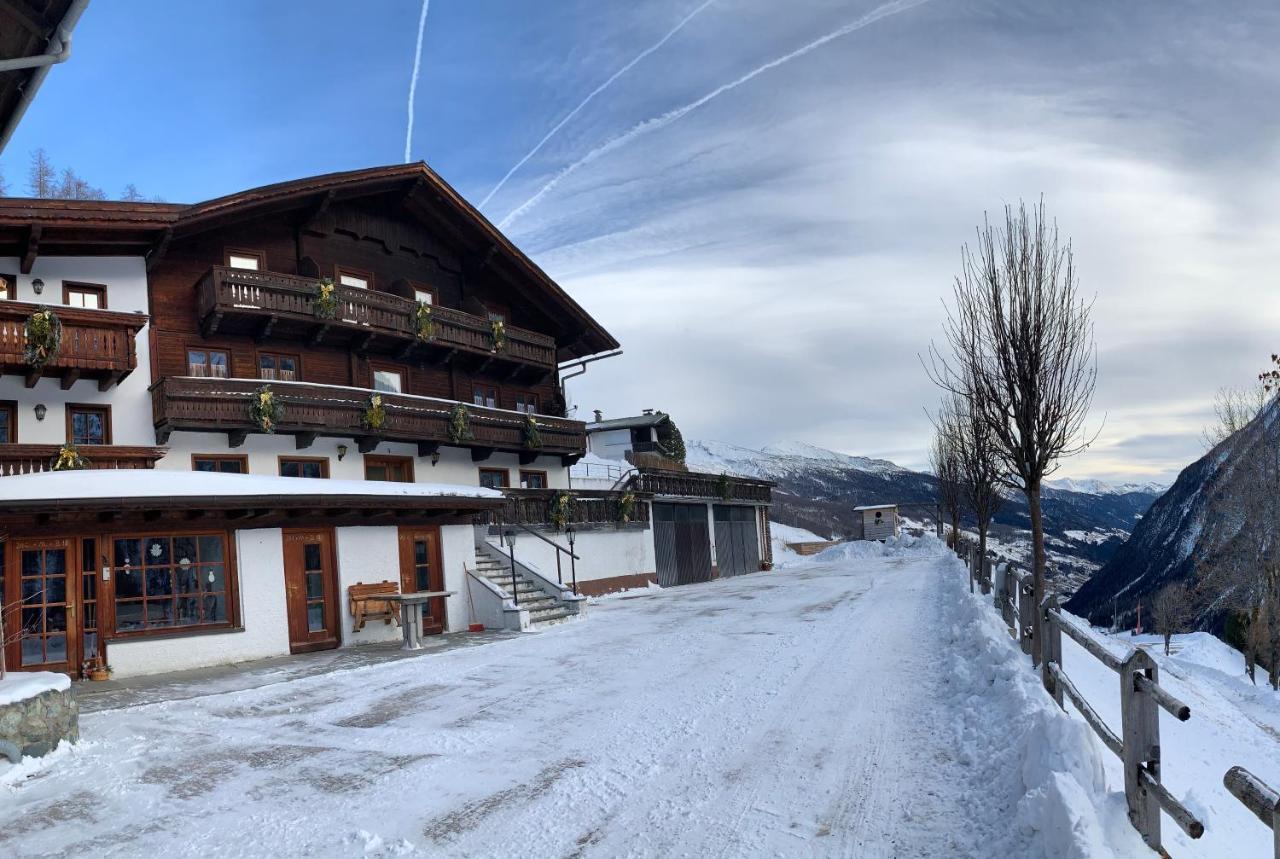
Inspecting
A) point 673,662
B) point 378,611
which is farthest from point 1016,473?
point 378,611

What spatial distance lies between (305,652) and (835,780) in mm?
12594

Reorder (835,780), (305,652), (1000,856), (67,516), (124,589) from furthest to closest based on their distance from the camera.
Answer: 1. (305,652)
2. (124,589)
3. (67,516)
4. (835,780)
5. (1000,856)

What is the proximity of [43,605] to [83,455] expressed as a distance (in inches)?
188

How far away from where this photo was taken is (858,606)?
67.9ft

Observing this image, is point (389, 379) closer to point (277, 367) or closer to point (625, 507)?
point (277, 367)

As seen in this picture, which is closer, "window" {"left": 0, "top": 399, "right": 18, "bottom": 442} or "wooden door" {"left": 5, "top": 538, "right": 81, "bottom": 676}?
"wooden door" {"left": 5, "top": 538, "right": 81, "bottom": 676}

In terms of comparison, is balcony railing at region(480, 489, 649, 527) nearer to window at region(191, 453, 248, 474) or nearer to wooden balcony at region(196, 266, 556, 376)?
wooden balcony at region(196, 266, 556, 376)

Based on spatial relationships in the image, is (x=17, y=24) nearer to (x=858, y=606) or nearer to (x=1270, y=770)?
(x=1270, y=770)

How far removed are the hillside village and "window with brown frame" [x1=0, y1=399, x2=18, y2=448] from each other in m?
0.08

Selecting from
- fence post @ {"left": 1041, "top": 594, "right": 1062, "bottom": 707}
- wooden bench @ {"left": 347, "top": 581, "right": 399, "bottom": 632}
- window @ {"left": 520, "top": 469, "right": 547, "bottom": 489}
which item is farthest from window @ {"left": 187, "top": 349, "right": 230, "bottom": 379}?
fence post @ {"left": 1041, "top": 594, "right": 1062, "bottom": 707}

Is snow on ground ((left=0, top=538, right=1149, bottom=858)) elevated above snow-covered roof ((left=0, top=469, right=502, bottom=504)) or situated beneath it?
situated beneath

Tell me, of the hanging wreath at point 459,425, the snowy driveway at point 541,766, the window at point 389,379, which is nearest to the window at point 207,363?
the window at point 389,379

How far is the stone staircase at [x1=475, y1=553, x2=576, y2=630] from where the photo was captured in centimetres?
1959

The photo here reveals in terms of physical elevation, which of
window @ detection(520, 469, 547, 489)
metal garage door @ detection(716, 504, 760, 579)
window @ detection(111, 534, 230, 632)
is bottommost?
metal garage door @ detection(716, 504, 760, 579)
